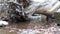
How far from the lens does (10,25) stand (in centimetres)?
454

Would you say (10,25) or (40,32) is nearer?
(40,32)

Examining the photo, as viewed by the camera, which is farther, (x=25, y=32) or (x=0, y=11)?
(x=0, y=11)

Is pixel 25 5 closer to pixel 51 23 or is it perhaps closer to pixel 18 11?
pixel 18 11

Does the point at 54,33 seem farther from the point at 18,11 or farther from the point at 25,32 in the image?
the point at 18,11

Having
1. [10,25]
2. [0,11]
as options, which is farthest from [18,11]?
[0,11]

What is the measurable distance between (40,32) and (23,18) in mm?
1074

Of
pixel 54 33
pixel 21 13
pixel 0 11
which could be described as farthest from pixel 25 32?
pixel 0 11

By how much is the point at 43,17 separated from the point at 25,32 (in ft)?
4.51

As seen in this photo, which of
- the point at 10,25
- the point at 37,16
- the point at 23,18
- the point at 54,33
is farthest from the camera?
the point at 37,16

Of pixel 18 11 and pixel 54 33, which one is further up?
pixel 18 11

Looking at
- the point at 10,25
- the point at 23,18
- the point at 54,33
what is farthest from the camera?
the point at 23,18

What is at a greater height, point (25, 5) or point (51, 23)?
point (25, 5)

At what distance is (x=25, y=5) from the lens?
4.92 m

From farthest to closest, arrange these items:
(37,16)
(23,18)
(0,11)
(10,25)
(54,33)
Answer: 1. (0,11)
2. (37,16)
3. (23,18)
4. (10,25)
5. (54,33)
